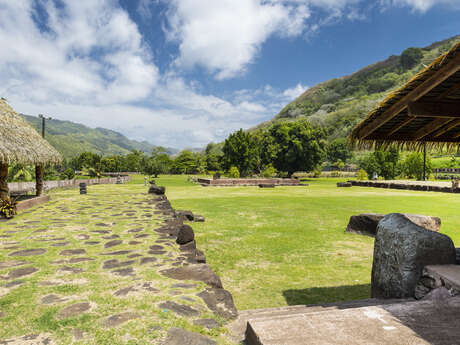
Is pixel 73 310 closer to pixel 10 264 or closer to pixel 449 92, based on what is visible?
pixel 10 264

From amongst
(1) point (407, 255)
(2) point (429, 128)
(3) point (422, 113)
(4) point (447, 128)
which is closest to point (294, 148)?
(4) point (447, 128)

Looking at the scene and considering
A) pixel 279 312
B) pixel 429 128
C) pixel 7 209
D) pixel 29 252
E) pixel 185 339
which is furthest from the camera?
pixel 7 209

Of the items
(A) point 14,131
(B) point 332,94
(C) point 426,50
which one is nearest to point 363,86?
(B) point 332,94

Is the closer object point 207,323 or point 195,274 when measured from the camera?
point 207,323

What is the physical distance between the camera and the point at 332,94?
199 m

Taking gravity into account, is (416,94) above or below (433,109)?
above

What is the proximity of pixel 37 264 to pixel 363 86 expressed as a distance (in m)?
207

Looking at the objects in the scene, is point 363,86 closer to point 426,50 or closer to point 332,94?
point 332,94

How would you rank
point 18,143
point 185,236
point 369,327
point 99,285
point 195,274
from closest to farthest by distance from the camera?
point 369,327 → point 99,285 → point 195,274 → point 185,236 → point 18,143

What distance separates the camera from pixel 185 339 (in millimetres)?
2586

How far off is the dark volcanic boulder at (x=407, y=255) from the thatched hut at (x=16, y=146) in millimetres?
12628

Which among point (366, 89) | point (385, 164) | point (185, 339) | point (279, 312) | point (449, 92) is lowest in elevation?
point (279, 312)

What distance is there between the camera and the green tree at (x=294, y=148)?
140ft

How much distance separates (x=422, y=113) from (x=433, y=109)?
0.25 meters
